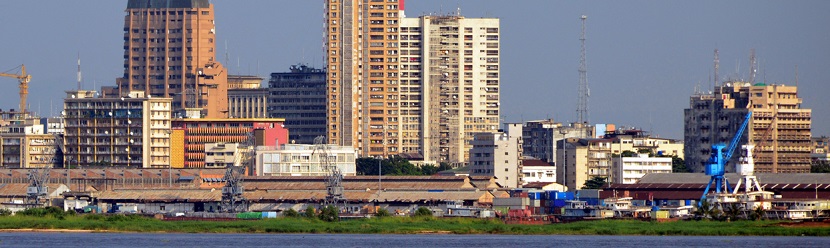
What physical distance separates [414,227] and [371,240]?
2237 cm

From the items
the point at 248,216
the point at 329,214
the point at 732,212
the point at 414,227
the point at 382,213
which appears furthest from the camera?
the point at 248,216

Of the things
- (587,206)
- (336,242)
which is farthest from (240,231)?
(587,206)

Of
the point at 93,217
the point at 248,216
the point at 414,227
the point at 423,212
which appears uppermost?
the point at 423,212

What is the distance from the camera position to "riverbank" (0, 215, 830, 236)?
166 metres

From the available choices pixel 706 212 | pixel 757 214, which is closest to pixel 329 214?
pixel 706 212

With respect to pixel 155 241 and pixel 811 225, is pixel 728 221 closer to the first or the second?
pixel 811 225

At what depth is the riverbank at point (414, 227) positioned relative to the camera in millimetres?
166125

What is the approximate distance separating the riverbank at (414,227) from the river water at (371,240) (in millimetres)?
4708

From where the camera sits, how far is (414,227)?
176 meters

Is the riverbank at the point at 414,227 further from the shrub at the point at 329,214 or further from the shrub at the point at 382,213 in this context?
the shrub at the point at 382,213

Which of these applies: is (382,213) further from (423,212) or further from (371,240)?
(371,240)

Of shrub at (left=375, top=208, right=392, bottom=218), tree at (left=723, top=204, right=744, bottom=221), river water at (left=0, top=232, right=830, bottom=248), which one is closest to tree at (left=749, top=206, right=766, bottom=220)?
tree at (left=723, top=204, right=744, bottom=221)

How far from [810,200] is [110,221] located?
67.8m

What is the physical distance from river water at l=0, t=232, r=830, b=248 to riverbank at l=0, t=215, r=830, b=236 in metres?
4.71
